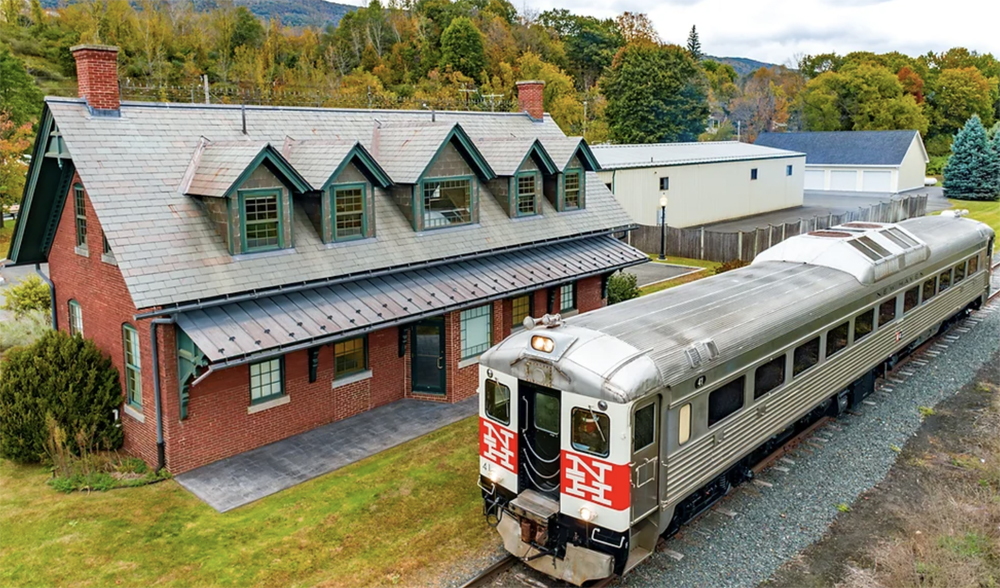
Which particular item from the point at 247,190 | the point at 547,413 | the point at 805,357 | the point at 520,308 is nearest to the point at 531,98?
the point at 520,308

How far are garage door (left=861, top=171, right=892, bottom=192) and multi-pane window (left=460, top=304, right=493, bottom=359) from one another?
57651mm

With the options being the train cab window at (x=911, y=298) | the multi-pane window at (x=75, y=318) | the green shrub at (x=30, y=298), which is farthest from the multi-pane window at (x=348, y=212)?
the train cab window at (x=911, y=298)

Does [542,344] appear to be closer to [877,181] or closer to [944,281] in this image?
[944,281]

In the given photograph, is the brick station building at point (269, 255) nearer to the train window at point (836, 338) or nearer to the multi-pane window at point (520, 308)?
the multi-pane window at point (520, 308)

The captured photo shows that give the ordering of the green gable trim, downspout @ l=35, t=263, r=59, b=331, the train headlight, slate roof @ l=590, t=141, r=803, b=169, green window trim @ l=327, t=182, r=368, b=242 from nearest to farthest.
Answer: the train headlight → the green gable trim → green window trim @ l=327, t=182, r=368, b=242 → downspout @ l=35, t=263, r=59, b=331 → slate roof @ l=590, t=141, r=803, b=169

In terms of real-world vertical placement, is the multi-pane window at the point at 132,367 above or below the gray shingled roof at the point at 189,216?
below

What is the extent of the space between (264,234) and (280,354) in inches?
106

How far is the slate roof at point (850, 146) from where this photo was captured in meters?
64.8

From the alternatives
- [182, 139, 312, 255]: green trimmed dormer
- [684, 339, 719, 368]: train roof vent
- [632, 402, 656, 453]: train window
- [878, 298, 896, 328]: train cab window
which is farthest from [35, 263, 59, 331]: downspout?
[878, 298, 896, 328]: train cab window

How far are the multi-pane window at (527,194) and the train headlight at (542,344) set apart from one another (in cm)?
1049

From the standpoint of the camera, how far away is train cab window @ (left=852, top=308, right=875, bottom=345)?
16078mm

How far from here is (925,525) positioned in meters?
12.1

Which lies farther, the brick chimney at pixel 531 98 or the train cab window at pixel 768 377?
the brick chimney at pixel 531 98

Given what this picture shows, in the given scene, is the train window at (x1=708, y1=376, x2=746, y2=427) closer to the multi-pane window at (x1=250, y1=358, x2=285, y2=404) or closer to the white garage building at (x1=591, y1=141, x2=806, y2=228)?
the multi-pane window at (x1=250, y1=358, x2=285, y2=404)
